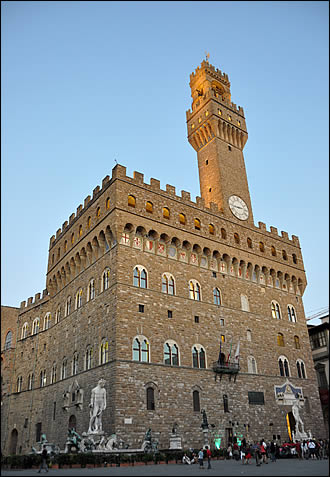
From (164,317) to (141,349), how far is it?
309 centimetres

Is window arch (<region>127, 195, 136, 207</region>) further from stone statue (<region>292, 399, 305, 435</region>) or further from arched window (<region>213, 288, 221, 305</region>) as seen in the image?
stone statue (<region>292, 399, 305, 435</region>)

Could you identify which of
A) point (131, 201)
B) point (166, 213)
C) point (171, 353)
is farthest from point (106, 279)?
point (166, 213)

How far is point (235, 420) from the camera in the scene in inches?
1150

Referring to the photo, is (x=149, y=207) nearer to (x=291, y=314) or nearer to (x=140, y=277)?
(x=140, y=277)

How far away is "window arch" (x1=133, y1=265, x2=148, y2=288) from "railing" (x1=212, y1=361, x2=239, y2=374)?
7779 millimetres

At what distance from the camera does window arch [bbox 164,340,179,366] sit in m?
27.6

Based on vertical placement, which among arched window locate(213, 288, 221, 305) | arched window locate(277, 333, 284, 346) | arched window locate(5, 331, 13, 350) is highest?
arched window locate(213, 288, 221, 305)

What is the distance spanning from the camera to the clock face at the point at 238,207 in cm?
3791

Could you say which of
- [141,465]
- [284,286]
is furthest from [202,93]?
[141,465]

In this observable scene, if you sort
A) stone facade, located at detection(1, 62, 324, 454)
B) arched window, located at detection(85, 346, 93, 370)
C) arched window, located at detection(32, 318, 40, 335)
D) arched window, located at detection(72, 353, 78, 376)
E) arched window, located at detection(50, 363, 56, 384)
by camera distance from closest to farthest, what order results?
stone facade, located at detection(1, 62, 324, 454) < arched window, located at detection(85, 346, 93, 370) < arched window, located at detection(72, 353, 78, 376) < arched window, located at detection(50, 363, 56, 384) < arched window, located at detection(32, 318, 40, 335)

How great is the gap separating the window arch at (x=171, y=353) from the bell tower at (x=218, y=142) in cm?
1383

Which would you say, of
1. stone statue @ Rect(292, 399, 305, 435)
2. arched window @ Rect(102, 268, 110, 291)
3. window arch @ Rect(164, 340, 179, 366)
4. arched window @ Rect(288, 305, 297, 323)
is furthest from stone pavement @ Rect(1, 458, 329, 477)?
arched window @ Rect(288, 305, 297, 323)

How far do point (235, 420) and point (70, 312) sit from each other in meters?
15.3

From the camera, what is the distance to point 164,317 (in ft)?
94.0
